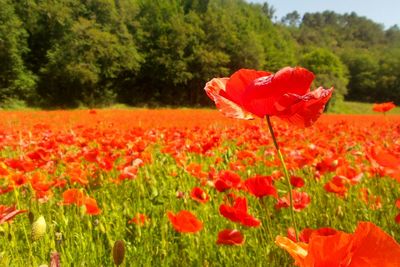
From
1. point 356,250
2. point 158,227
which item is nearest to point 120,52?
point 158,227

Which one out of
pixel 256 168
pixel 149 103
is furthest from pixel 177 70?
pixel 256 168

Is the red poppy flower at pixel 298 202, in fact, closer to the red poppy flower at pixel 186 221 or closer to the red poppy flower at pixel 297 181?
the red poppy flower at pixel 297 181

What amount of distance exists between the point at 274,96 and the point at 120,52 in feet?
110

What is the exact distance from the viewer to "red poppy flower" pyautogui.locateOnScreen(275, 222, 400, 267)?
0.36 meters

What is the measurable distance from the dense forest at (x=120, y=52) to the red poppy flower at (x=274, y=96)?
28.5 metres

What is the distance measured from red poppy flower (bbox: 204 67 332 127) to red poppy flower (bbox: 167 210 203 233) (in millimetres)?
507

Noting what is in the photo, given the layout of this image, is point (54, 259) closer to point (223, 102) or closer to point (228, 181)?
point (223, 102)

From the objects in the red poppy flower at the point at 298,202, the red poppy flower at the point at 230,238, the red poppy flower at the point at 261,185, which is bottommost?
the red poppy flower at the point at 230,238

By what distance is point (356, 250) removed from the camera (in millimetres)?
382

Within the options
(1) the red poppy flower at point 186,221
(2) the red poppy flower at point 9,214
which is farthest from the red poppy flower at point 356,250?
(1) the red poppy flower at point 186,221

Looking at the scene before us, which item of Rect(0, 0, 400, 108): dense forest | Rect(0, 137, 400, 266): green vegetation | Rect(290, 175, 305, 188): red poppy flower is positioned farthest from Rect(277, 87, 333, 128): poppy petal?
Rect(0, 0, 400, 108): dense forest

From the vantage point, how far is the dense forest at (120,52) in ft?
99.1

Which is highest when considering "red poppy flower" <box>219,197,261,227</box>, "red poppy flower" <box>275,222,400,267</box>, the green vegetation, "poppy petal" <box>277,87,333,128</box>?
"poppy petal" <box>277,87,333,128</box>

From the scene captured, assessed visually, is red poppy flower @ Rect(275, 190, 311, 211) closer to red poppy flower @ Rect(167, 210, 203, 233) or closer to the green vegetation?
the green vegetation
